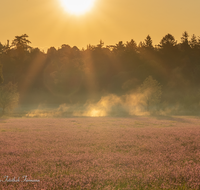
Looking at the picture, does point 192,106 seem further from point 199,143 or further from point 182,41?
point 199,143

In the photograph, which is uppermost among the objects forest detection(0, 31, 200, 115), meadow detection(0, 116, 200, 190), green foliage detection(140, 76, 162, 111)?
forest detection(0, 31, 200, 115)

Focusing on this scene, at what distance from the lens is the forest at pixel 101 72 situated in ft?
280

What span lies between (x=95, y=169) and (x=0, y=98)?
4861 centimetres

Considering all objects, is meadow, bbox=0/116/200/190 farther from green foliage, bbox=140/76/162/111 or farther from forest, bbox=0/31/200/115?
forest, bbox=0/31/200/115

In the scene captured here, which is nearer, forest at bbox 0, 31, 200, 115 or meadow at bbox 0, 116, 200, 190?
meadow at bbox 0, 116, 200, 190

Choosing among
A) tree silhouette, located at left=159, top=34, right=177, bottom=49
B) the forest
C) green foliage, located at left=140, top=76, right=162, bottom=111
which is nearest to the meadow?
green foliage, located at left=140, top=76, right=162, bottom=111

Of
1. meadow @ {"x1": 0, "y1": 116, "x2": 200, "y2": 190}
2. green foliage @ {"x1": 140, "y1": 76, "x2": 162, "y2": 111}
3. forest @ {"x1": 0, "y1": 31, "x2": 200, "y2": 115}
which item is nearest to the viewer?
meadow @ {"x1": 0, "y1": 116, "x2": 200, "y2": 190}

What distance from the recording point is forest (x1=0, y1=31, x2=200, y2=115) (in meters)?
85.4

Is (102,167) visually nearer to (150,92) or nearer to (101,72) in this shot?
(150,92)

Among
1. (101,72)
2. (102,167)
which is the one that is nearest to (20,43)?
(101,72)

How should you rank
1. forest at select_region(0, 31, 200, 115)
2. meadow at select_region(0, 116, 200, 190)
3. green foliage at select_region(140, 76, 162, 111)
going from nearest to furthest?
meadow at select_region(0, 116, 200, 190)
green foliage at select_region(140, 76, 162, 111)
forest at select_region(0, 31, 200, 115)

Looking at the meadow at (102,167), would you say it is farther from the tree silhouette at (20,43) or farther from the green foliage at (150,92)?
the tree silhouette at (20,43)

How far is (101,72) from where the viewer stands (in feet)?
321

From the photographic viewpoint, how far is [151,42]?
330 ft
